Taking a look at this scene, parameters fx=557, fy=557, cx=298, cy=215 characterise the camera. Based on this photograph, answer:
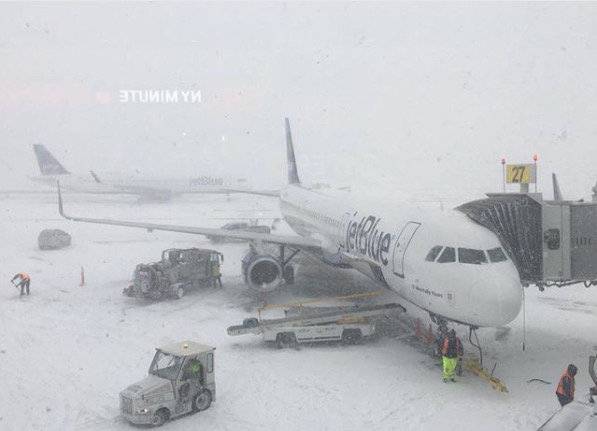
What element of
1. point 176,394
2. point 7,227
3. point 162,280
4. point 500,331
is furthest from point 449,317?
point 7,227

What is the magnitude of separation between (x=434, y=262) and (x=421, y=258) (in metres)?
0.56

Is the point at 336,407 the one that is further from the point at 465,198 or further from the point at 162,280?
the point at 465,198

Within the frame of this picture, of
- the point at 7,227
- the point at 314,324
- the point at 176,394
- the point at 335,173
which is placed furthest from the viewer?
the point at 335,173

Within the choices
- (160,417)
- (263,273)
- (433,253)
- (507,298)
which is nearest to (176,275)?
(263,273)

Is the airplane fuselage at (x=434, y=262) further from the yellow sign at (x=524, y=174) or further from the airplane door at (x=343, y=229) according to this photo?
the yellow sign at (x=524, y=174)

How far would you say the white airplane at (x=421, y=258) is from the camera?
1271 cm

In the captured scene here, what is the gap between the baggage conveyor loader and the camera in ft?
53.1

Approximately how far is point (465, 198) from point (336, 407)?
56874 mm

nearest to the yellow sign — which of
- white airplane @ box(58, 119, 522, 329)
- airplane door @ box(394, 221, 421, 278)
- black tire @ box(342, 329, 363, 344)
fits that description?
white airplane @ box(58, 119, 522, 329)

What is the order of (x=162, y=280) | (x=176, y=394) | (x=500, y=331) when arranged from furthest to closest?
(x=162, y=280) → (x=500, y=331) → (x=176, y=394)

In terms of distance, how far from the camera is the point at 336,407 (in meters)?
12.3

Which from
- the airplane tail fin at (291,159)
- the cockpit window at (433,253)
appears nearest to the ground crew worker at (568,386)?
the cockpit window at (433,253)

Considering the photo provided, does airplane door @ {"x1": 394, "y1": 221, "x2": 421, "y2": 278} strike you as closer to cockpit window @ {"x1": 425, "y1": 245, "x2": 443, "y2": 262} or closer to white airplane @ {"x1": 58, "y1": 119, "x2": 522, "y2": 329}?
white airplane @ {"x1": 58, "y1": 119, "x2": 522, "y2": 329}

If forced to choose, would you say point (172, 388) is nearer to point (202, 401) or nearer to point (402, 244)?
point (202, 401)
